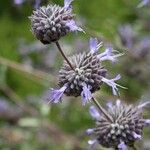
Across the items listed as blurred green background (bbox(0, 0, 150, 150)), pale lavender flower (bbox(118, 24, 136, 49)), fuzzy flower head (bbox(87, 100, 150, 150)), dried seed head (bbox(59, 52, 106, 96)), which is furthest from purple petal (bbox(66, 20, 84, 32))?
pale lavender flower (bbox(118, 24, 136, 49))

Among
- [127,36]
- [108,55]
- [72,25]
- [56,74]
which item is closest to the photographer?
[72,25]

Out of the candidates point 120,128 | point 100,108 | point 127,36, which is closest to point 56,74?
point 127,36

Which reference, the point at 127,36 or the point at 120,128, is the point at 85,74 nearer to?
the point at 120,128

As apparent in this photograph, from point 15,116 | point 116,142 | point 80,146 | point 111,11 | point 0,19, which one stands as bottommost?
point 116,142

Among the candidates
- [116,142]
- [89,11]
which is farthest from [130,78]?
[116,142]

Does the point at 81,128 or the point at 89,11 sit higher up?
the point at 89,11

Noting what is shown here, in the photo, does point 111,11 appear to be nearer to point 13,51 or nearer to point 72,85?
point 13,51

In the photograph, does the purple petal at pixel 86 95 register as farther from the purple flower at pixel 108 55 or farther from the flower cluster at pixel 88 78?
the purple flower at pixel 108 55

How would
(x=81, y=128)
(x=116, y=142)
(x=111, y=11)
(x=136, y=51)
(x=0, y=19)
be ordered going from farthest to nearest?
(x=0, y=19) < (x=111, y=11) < (x=81, y=128) < (x=136, y=51) < (x=116, y=142)
